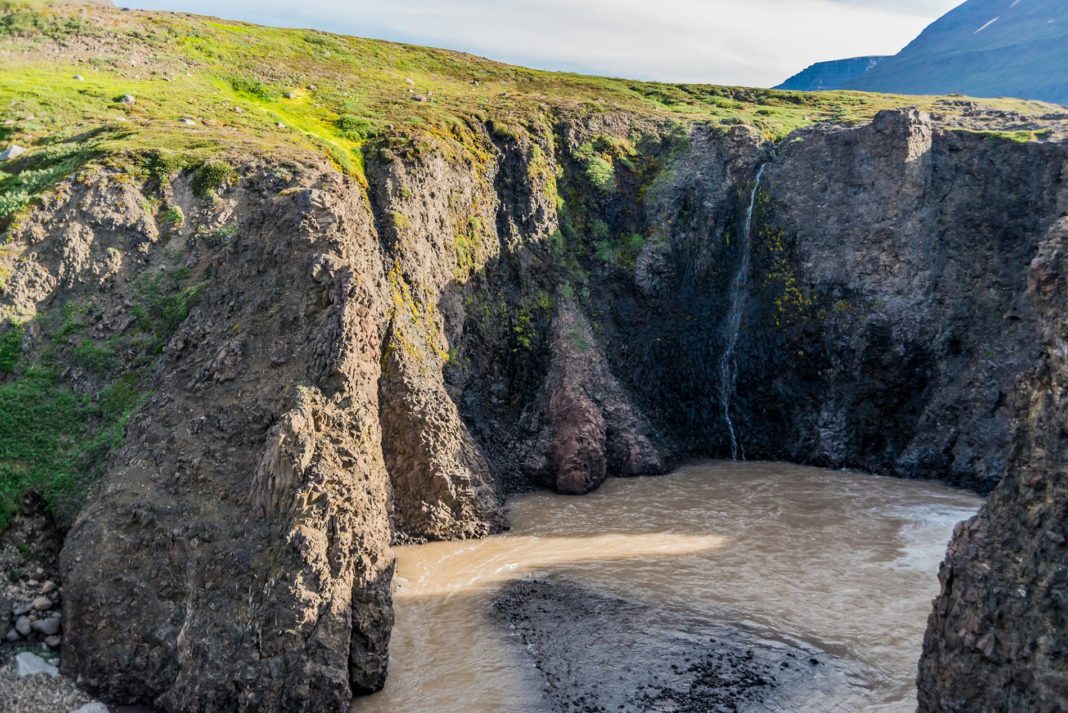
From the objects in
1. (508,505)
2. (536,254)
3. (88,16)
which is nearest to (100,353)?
(508,505)

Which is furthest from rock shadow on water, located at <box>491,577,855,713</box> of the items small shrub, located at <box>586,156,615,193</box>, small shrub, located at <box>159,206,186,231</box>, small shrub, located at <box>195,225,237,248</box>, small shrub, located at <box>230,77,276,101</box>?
small shrub, located at <box>230,77,276,101</box>

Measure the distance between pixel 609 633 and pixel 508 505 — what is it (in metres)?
7.86

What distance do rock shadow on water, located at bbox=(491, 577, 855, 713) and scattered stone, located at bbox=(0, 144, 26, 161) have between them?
59.2 feet

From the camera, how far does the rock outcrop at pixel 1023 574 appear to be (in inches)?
353

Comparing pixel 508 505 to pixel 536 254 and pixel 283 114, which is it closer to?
pixel 536 254

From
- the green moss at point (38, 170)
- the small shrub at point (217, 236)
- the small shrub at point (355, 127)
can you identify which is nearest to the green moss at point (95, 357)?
the small shrub at point (217, 236)

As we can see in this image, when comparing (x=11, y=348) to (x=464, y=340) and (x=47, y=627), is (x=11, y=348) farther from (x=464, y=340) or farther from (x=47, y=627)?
(x=464, y=340)

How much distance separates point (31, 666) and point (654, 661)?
32.7 feet

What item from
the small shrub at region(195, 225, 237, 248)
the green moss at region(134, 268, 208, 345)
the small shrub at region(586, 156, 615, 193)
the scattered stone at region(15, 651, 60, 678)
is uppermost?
the small shrub at region(586, 156, 615, 193)

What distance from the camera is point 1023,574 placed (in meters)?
9.37

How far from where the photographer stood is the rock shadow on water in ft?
42.0

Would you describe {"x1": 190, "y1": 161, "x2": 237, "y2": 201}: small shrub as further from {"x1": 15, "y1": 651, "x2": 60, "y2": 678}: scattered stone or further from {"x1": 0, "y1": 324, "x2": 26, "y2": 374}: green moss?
{"x1": 15, "y1": 651, "x2": 60, "y2": 678}: scattered stone

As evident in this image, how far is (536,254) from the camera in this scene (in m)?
27.7

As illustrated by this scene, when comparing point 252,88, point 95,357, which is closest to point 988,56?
point 252,88
